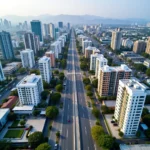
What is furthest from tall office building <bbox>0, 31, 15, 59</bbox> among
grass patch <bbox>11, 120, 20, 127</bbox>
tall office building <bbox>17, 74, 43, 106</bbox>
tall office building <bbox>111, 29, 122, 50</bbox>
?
tall office building <bbox>111, 29, 122, 50</bbox>

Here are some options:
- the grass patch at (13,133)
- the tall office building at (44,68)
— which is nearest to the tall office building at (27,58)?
the tall office building at (44,68)

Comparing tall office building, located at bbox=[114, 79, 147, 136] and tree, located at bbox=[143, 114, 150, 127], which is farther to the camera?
tree, located at bbox=[143, 114, 150, 127]

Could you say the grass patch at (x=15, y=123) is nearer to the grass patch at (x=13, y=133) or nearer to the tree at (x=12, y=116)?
the tree at (x=12, y=116)

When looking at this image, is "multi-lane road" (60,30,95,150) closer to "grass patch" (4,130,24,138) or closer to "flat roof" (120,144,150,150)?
"flat roof" (120,144,150,150)

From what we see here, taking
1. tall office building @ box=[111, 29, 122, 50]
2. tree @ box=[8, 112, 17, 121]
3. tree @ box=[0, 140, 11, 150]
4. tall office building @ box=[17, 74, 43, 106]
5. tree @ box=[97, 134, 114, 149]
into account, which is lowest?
tree @ box=[8, 112, 17, 121]

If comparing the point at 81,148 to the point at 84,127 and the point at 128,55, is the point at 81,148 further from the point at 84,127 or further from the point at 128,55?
the point at 128,55

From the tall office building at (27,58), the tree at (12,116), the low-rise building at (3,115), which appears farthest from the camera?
the tall office building at (27,58)
